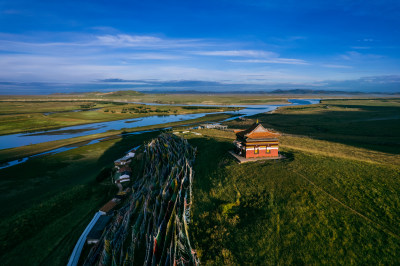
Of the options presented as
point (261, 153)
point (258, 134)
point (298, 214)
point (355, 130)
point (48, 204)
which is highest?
point (258, 134)

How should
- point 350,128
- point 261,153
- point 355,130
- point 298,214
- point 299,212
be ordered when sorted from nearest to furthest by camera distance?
point 298,214, point 299,212, point 261,153, point 355,130, point 350,128

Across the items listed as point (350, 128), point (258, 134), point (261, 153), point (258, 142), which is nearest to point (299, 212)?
point (261, 153)

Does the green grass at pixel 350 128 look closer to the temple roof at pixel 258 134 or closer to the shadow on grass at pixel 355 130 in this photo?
the shadow on grass at pixel 355 130

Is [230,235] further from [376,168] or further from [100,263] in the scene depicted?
[376,168]

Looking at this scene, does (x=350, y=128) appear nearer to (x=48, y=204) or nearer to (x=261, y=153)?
(x=261, y=153)

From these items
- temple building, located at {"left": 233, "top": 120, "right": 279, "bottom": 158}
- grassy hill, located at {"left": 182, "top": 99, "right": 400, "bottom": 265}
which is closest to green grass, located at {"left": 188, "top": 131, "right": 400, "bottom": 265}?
grassy hill, located at {"left": 182, "top": 99, "right": 400, "bottom": 265}

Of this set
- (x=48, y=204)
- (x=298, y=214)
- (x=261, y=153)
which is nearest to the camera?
(x=298, y=214)

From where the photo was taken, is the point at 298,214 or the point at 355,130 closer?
the point at 298,214

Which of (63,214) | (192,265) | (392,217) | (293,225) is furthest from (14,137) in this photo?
(392,217)

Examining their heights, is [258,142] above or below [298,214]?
above
